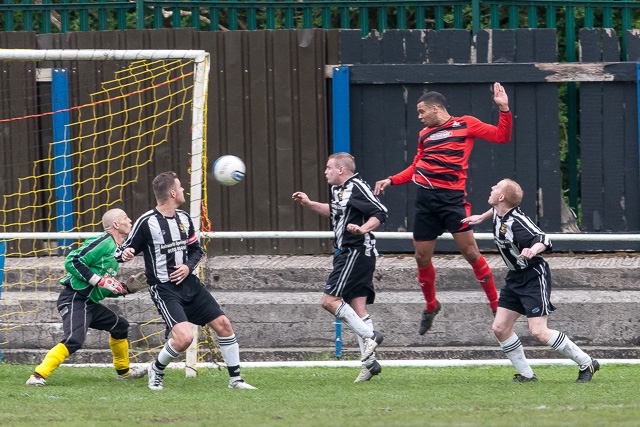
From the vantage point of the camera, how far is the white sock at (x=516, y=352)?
7.98m

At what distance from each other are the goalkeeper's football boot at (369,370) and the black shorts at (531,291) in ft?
3.50

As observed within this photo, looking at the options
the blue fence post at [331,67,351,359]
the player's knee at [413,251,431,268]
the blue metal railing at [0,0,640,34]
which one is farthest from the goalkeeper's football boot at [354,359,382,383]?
the blue metal railing at [0,0,640,34]

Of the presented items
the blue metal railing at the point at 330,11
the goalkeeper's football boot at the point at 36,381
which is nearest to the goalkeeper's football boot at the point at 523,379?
the goalkeeper's football boot at the point at 36,381

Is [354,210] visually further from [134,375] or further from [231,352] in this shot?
[134,375]

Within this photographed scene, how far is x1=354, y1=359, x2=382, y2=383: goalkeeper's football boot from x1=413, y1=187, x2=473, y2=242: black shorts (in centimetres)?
134

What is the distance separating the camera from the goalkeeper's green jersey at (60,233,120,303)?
7.98m

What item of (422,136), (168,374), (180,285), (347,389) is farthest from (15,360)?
(422,136)

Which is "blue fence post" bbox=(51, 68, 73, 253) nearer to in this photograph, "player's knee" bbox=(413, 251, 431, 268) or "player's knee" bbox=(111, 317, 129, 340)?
"player's knee" bbox=(111, 317, 129, 340)

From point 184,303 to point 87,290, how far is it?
0.87m

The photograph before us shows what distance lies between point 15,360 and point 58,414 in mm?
3003

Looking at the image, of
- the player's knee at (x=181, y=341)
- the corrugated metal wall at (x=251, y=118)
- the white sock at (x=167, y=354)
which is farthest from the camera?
the corrugated metal wall at (x=251, y=118)

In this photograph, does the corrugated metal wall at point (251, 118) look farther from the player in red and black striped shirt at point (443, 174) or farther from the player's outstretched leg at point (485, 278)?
the player's outstretched leg at point (485, 278)

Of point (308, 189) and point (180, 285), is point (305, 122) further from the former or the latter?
point (180, 285)

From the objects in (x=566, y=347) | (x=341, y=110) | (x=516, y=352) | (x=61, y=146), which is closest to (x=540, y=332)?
(x=566, y=347)
